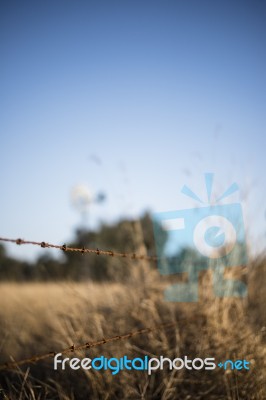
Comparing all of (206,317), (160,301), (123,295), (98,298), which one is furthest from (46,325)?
(206,317)

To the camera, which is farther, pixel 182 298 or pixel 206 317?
pixel 182 298

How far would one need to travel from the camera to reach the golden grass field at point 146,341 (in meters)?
2.40

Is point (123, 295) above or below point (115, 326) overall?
above

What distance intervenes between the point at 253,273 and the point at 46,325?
281 cm

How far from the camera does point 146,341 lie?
3.04 meters

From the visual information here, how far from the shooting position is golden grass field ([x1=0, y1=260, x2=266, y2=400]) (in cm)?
240

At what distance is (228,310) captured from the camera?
330 centimetres

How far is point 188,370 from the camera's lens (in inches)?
101

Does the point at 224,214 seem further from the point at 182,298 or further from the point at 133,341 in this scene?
the point at 133,341

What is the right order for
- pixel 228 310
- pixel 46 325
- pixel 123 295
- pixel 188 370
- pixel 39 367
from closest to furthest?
1. pixel 188 370
2. pixel 39 367
3. pixel 228 310
4. pixel 123 295
5. pixel 46 325

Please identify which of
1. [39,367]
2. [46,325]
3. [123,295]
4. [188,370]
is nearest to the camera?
[188,370]

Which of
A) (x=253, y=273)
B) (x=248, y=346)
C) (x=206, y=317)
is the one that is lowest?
(x=248, y=346)

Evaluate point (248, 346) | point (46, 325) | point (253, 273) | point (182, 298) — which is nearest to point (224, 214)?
point (253, 273)

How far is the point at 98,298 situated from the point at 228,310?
1.56 m
